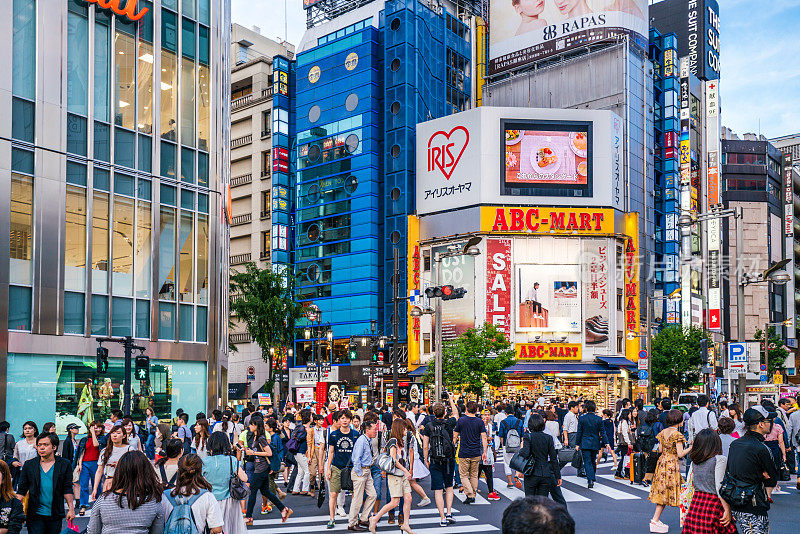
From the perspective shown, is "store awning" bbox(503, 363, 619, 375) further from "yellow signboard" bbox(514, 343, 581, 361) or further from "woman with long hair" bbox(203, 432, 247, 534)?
"woman with long hair" bbox(203, 432, 247, 534)

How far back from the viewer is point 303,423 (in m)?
19.1

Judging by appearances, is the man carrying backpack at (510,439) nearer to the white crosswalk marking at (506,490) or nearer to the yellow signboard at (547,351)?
the white crosswalk marking at (506,490)

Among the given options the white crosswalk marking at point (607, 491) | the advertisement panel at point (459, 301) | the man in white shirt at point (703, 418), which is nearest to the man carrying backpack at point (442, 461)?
the white crosswalk marking at point (607, 491)

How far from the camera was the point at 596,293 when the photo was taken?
62.4 m

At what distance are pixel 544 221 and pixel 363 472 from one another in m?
50.5

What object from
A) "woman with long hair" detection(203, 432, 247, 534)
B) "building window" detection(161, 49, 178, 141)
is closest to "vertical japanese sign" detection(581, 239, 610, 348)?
"building window" detection(161, 49, 178, 141)

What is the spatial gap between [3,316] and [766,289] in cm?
8997

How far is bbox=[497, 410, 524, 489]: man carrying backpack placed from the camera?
1683cm

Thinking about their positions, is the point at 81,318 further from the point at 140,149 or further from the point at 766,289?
the point at 766,289

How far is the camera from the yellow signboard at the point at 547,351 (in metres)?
60.8

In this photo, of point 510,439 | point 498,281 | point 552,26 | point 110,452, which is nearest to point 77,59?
point 110,452

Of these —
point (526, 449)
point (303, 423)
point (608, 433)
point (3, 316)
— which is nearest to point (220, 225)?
point (3, 316)

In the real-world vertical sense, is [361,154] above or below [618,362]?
above

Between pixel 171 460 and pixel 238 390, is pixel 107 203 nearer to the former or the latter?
pixel 171 460
